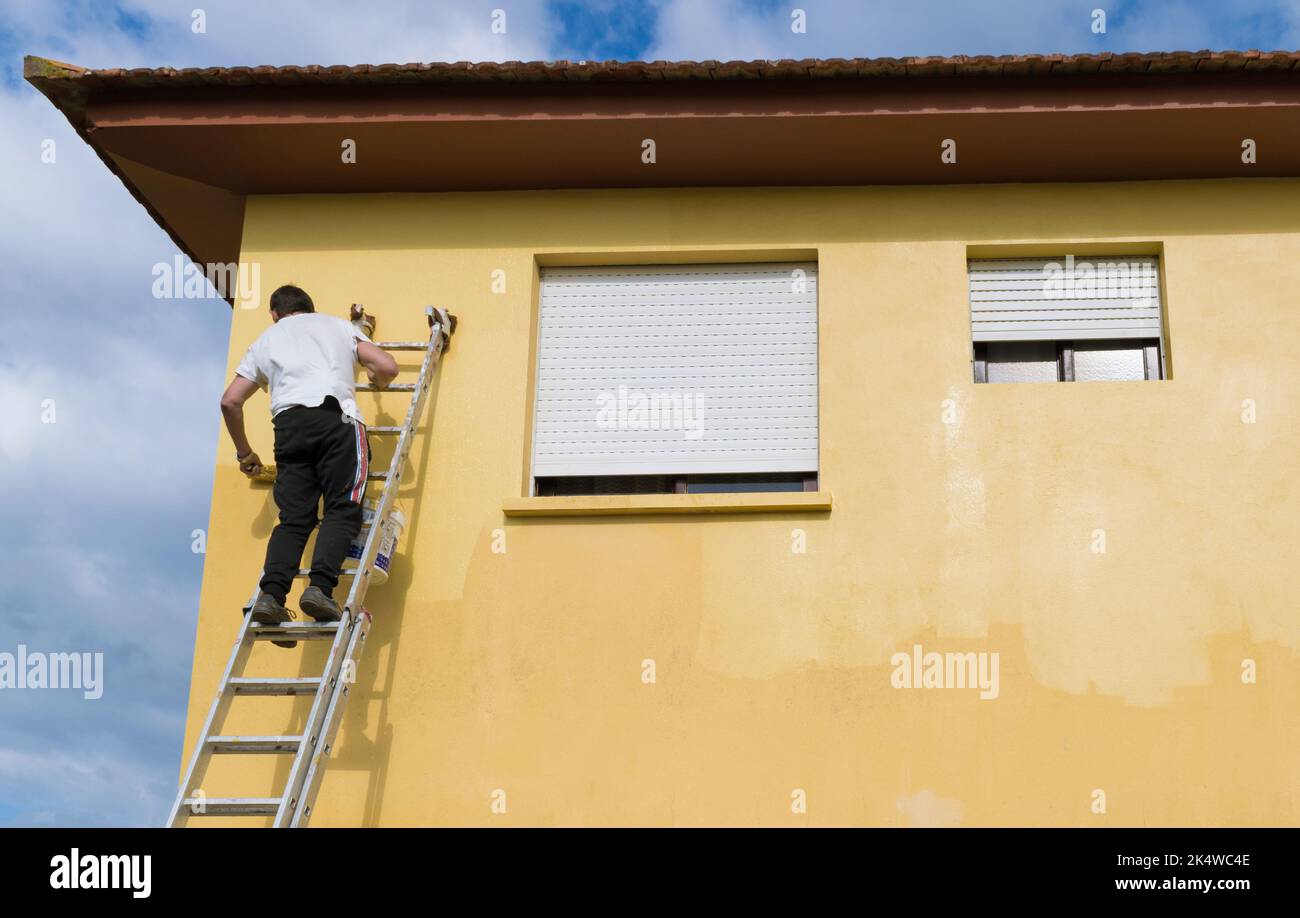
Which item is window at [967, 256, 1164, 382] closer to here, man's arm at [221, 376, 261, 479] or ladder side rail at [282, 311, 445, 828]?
ladder side rail at [282, 311, 445, 828]

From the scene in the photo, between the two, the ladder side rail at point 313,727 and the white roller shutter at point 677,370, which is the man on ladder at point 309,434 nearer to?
the ladder side rail at point 313,727

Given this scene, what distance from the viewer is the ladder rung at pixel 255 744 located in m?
6.32

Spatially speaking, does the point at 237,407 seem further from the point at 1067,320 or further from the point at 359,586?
the point at 1067,320

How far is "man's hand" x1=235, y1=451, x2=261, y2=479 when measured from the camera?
25.2 ft

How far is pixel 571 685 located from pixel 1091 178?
4.02 metres

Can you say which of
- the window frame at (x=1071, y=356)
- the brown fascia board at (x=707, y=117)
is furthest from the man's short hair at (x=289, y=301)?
the window frame at (x=1071, y=356)

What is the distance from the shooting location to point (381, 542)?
24.2 ft

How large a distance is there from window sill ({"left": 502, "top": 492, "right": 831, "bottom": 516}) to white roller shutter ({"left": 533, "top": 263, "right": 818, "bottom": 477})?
370 millimetres

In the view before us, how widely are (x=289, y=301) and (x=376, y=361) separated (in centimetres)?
58
